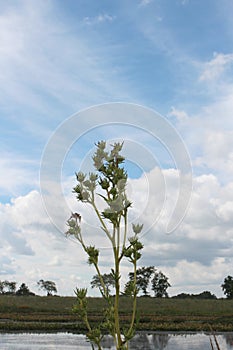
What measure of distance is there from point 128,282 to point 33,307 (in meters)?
32.9

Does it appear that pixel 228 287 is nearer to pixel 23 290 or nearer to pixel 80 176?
pixel 23 290

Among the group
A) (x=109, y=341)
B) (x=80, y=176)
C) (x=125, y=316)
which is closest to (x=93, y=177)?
(x=80, y=176)

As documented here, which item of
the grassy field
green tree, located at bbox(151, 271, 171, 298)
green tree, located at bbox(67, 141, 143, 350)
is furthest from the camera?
green tree, located at bbox(151, 271, 171, 298)

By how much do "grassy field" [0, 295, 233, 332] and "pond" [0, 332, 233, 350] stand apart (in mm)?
1901

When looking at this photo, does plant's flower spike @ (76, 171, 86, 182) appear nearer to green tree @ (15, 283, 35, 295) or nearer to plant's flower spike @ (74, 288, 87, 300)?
plant's flower spike @ (74, 288, 87, 300)

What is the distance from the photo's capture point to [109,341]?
16.7m

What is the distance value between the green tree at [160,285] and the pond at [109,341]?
49248mm

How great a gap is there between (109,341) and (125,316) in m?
11.0

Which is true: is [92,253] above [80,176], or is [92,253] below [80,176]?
below

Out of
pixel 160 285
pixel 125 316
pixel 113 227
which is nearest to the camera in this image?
pixel 113 227

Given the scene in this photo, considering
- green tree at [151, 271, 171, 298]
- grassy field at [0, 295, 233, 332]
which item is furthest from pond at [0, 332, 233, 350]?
green tree at [151, 271, 171, 298]

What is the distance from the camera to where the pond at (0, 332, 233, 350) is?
14882mm

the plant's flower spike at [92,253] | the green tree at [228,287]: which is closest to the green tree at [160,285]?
the green tree at [228,287]

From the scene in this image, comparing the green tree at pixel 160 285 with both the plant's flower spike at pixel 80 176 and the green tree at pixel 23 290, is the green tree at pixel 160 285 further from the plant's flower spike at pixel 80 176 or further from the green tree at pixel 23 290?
the plant's flower spike at pixel 80 176
